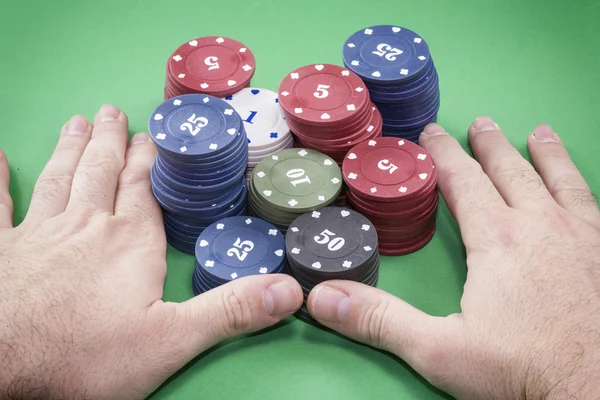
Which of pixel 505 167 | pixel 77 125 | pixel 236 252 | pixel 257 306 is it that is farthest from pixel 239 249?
pixel 505 167

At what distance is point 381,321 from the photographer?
3.40 metres

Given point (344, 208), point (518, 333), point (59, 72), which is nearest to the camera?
point (518, 333)

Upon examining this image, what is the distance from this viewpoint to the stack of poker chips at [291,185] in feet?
12.5

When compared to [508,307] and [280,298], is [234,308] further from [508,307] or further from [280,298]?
→ [508,307]

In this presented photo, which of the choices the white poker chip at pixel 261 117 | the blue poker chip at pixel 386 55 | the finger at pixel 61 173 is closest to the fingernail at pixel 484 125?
the blue poker chip at pixel 386 55

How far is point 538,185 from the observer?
3938 mm

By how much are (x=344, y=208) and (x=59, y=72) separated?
2051mm

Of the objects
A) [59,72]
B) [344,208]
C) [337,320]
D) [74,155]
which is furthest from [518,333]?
[59,72]

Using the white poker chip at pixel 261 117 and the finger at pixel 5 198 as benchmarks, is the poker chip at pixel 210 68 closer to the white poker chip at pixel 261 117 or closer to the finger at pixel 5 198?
the white poker chip at pixel 261 117

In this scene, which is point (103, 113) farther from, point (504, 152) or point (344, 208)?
point (504, 152)

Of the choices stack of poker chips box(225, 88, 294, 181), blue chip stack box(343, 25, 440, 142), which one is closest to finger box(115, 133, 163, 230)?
stack of poker chips box(225, 88, 294, 181)

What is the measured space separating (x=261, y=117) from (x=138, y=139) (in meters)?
0.62

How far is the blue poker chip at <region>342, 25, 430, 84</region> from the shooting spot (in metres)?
4.13

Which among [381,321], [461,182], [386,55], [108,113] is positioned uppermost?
[386,55]
